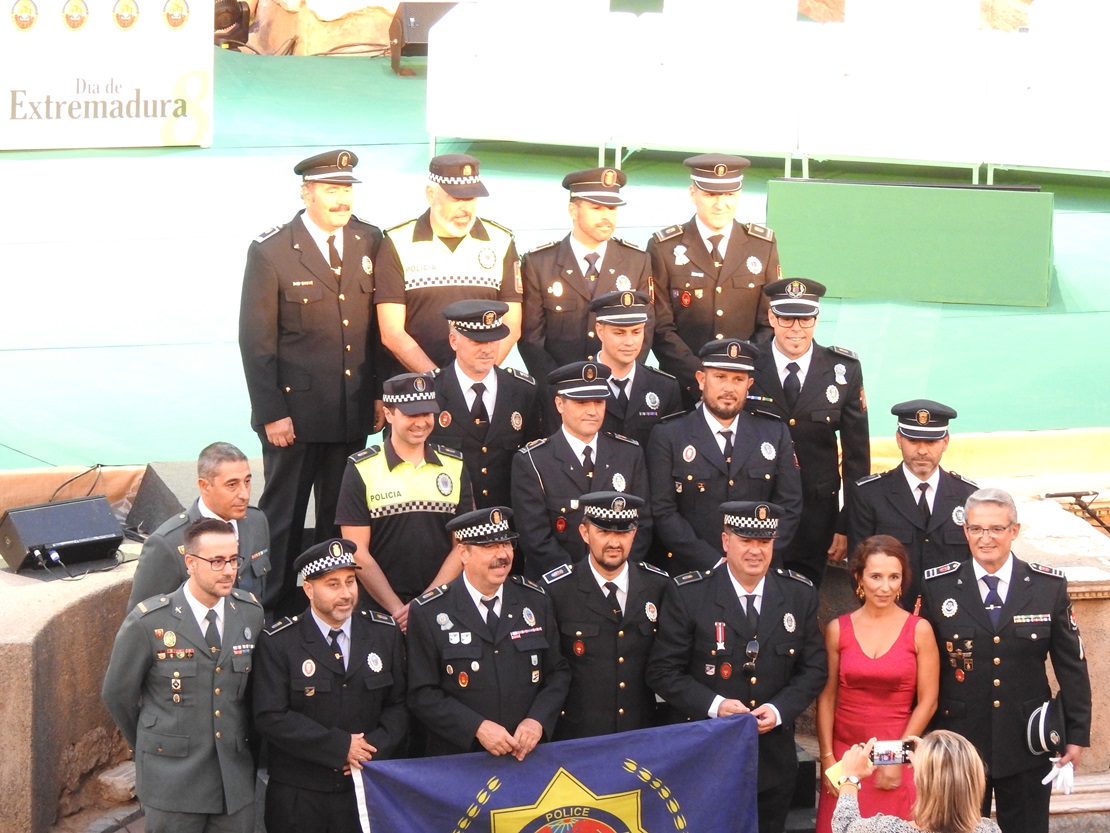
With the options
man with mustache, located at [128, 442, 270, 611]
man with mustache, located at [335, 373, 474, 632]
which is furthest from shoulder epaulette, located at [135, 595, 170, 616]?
man with mustache, located at [335, 373, 474, 632]

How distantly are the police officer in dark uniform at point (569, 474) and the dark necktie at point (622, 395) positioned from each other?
0.40m

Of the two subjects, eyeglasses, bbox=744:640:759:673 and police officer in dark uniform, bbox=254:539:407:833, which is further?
eyeglasses, bbox=744:640:759:673

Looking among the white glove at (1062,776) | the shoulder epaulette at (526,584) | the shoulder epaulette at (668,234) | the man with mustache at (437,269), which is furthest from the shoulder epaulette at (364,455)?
the white glove at (1062,776)

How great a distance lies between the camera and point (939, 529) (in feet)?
20.9

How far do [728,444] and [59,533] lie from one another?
9.73ft

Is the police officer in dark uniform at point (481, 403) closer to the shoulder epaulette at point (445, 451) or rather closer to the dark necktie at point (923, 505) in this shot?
the shoulder epaulette at point (445, 451)

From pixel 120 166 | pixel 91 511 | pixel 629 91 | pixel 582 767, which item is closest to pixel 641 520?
pixel 582 767

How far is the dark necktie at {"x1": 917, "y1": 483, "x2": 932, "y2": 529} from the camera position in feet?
21.0

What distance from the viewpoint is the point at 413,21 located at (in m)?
16.0

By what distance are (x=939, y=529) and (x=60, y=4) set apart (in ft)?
29.9

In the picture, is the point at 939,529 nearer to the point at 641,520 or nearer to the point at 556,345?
the point at 641,520

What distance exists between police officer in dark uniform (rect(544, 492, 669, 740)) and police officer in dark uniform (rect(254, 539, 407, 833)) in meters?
0.69

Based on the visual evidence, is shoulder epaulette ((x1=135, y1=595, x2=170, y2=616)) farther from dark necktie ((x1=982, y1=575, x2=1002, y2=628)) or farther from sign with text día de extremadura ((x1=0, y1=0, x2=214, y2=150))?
sign with text día de extremadura ((x1=0, y1=0, x2=214, y2=150))


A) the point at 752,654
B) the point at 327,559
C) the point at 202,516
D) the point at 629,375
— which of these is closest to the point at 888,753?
the point at 752,654
